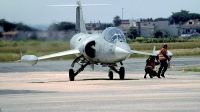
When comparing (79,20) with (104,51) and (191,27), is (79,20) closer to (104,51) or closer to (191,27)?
(104,51)

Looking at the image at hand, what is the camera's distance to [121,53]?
2789cm

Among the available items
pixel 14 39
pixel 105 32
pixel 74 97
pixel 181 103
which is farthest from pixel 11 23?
pixel 181 103

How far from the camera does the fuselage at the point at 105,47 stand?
28.2 metres

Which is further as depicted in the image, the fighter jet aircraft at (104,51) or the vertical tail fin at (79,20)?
the vertical tail fin at (79,20)

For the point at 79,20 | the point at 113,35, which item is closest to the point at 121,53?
the point at 113,35

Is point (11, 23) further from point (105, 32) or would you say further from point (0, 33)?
point (105, 32)

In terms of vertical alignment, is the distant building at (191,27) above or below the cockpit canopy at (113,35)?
below

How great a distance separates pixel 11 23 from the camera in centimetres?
4466

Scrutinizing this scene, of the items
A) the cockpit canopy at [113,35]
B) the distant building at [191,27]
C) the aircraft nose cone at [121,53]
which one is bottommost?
the distant building at [191,27]

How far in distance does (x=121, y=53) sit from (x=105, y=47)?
1769 mm

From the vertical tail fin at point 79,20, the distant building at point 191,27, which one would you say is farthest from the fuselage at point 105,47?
the distant building at point 191,27

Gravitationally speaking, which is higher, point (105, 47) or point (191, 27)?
point (105, 47)

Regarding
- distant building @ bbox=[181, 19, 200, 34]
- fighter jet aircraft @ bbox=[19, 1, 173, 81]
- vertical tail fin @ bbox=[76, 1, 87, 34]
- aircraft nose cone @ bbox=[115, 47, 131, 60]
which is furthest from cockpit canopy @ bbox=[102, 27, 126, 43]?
distant building @ bbox=[181, 19, 200, 34]

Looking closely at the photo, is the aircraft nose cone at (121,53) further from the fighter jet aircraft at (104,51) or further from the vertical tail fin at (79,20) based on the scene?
the vertical tail fin at (79,20)
